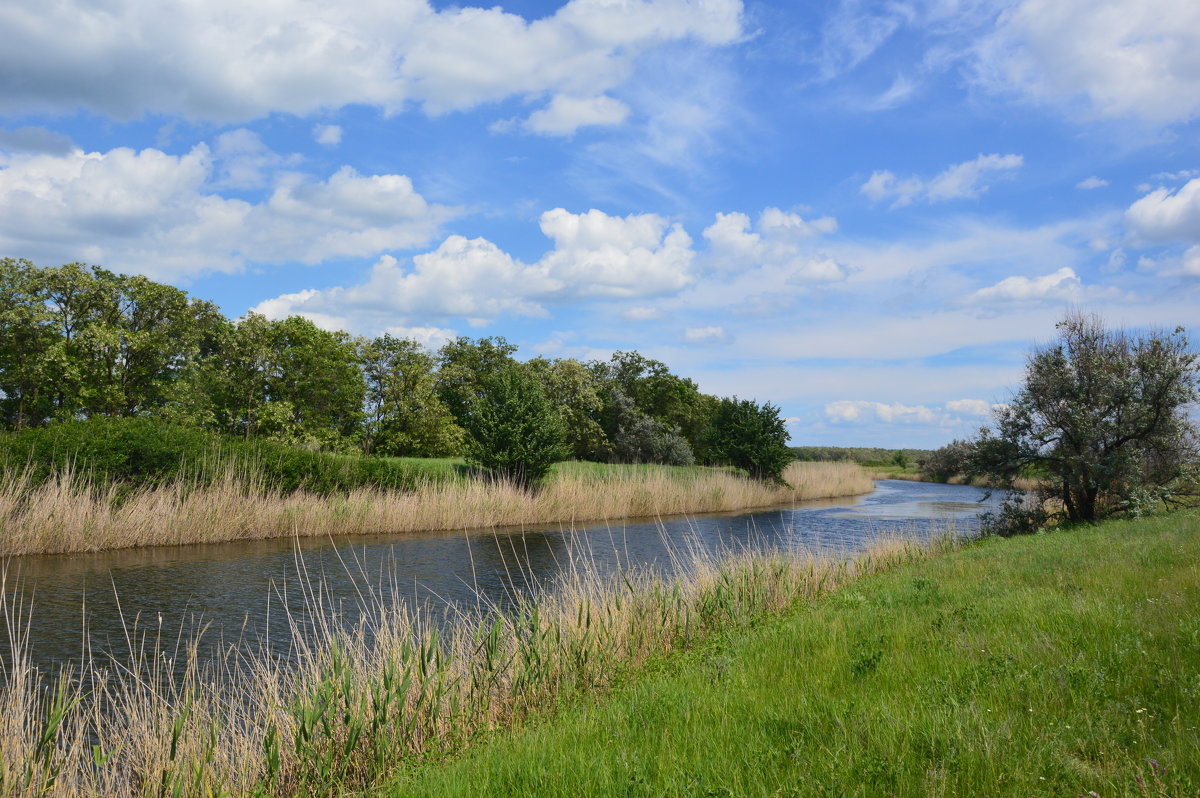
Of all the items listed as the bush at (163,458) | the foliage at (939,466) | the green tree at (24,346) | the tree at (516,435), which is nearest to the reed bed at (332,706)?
the bush at (163,458)

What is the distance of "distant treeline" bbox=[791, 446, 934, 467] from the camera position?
269 feet

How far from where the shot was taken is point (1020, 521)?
763 inches

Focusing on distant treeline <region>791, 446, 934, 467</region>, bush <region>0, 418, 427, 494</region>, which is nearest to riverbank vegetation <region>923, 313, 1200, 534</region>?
bush <region>0, 418, 427, 494</region>

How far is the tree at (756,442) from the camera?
39.6m

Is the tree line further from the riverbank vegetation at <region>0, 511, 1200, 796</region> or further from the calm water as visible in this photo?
the riverbank vegetation at <region>0, 511, 1200, 796</region>

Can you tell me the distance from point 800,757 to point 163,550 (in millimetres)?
17378

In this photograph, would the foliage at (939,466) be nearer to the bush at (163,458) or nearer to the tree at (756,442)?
the tree at (756,442)

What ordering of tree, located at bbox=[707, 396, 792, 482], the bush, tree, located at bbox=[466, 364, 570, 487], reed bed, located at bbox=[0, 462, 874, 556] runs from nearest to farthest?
reed bed, located at bbox=[0, 462, 874, 556]
the bush
tree, located at bbox=[466, 364, 570, 487]
tree, located at bbox=[707, 396, 792, 482]

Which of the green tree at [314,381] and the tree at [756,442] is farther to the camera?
the tree at [756,442]

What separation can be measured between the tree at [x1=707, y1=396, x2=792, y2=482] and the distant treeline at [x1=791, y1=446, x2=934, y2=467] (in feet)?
126

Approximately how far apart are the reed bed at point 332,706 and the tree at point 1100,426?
14225 millimetres

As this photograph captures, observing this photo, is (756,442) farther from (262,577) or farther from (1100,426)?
(262,577)

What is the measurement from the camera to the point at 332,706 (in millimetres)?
4973

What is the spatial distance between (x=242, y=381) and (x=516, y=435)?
13800 mm
